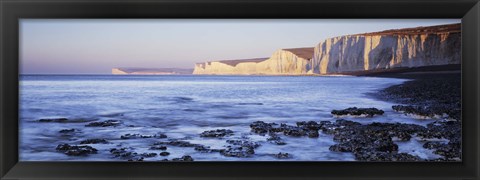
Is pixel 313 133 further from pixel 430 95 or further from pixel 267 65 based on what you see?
pixel 430 95

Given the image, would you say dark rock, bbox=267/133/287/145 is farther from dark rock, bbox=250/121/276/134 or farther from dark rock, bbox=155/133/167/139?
dark rock, bbox=155/133/167/139

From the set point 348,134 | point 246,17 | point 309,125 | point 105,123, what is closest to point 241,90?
A: point 309,125

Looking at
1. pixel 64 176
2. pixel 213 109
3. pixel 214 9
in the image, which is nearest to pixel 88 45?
pixel 213 109

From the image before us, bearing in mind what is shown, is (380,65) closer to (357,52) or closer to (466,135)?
(357,52)

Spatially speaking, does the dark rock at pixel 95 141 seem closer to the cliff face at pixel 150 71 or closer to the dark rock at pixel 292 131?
the cliff face at pixel 150 71

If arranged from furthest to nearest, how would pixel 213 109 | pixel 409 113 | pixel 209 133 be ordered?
pixel 409 113 → pixel 213 109 → pixel 209 133

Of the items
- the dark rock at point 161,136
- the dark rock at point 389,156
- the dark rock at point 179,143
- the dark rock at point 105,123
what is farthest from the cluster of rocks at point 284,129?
the dark rock at point 105,123

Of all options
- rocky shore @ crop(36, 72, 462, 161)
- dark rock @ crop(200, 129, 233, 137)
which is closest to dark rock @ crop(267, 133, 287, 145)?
rocky shore @ crop(36, 72, 462, 161)
